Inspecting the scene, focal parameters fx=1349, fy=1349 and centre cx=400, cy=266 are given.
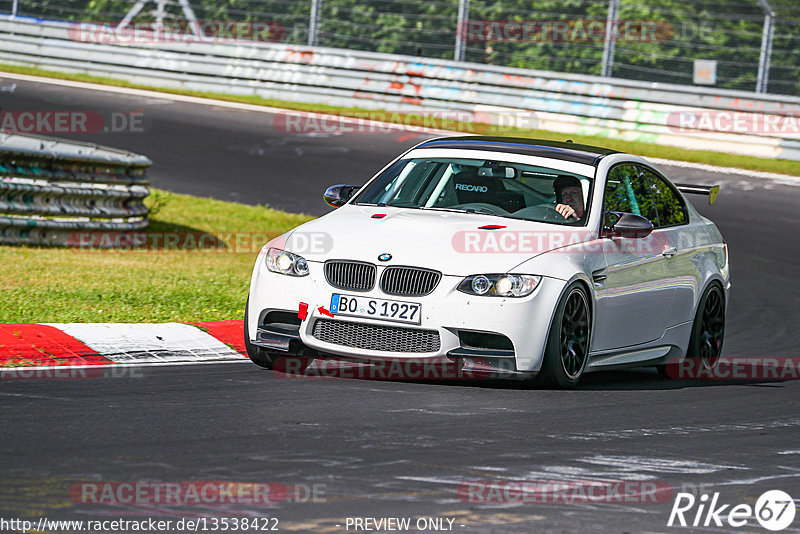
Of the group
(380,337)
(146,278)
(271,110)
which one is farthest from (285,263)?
(271,110)

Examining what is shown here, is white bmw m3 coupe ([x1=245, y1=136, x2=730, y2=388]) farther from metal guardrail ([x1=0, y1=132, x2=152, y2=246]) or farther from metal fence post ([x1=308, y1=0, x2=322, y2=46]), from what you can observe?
metal fence post ([x1=308, y1=0, x2=322, y2=46])

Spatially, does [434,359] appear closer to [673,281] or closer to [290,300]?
[290,300]

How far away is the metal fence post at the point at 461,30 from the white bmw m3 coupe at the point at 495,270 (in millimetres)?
13900

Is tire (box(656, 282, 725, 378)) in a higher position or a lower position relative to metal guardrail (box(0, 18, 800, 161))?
lower

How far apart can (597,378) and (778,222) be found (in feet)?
30.0

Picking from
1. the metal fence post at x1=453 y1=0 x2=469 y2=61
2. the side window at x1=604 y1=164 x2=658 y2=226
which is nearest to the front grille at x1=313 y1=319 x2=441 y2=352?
the side window at x1=604 y1=164 x2=658 y2=226

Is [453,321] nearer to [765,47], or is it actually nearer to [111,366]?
[111,366]

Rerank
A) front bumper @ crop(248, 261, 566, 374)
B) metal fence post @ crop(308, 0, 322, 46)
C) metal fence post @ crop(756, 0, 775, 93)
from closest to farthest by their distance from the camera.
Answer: front bumper @ crop(248, 261, 566, 374) → metal fence post @ crop(756, 0, 775, 93) → metal fence post @ crop(308, 0, 322, 46)

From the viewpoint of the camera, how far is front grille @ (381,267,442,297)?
7.80 metres

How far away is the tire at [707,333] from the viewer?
386 inches

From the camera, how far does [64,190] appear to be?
13766 millimetres

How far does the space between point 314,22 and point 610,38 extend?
5.71 m

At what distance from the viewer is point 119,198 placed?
47.4 feet

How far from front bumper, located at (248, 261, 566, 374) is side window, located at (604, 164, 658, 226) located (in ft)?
5.06
